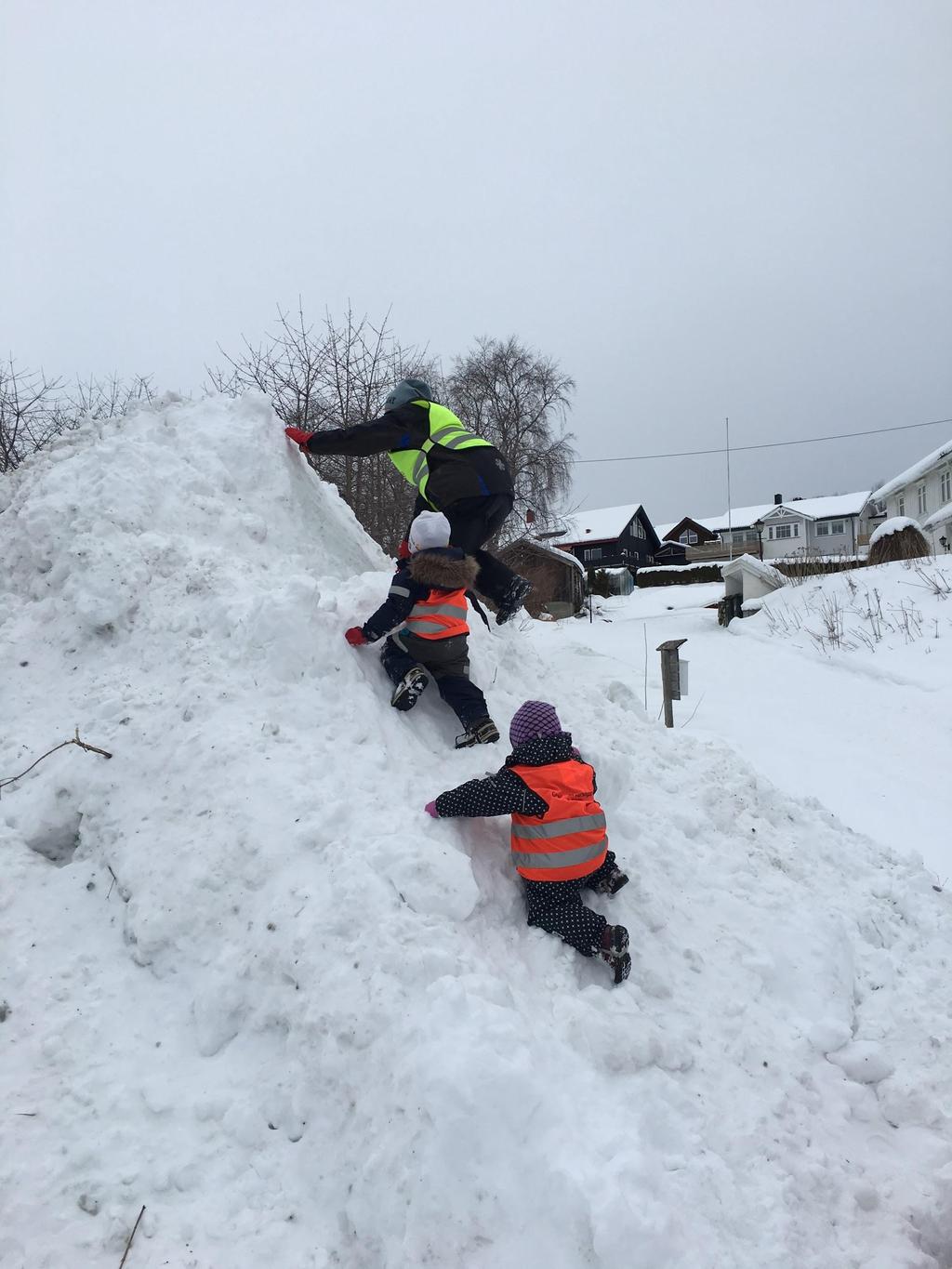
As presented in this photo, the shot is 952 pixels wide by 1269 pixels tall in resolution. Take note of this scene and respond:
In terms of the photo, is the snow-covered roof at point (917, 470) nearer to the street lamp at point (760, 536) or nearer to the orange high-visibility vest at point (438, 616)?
the street lamp at point (760, 536)

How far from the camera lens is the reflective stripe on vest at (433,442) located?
4367mm

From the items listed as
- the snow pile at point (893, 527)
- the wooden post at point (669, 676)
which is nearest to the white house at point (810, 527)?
the snow pile at point (893, 527)

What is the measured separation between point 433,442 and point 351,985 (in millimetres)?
3122

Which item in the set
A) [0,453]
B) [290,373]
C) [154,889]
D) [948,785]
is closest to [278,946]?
[154,889]

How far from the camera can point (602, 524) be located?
4309cm

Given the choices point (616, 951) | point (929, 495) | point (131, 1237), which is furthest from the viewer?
point (929, 495)

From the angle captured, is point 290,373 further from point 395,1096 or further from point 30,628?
point 395,1096

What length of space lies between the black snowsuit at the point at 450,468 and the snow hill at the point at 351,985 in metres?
0.65

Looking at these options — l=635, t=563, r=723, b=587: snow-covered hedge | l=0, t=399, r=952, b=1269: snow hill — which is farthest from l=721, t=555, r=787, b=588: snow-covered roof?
l=0, t=399, r=952, b=1269: snow hill

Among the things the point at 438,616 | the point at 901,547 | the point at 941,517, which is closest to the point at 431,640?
the point at 438,616

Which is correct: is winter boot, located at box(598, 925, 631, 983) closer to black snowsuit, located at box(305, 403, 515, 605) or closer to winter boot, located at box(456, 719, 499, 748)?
winter boot, located at box(456, 719, 499, 748)

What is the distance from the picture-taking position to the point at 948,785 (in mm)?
6840

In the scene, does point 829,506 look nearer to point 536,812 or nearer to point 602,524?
point 602,524

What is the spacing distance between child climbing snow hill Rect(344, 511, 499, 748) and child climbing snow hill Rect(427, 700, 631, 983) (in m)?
0.65
